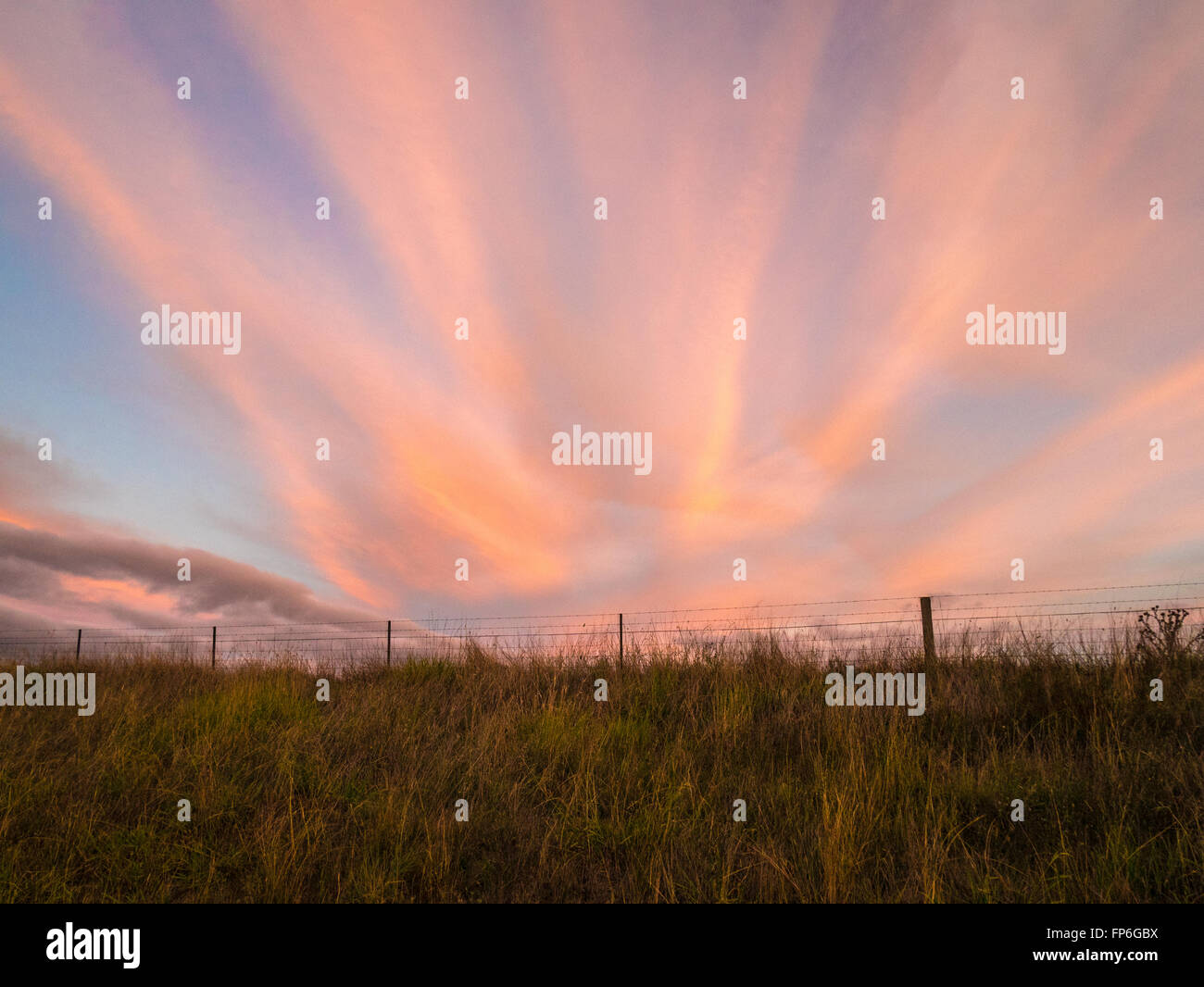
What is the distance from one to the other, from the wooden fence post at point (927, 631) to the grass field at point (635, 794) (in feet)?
→ 4.16

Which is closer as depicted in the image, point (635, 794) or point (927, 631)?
point (635, 794)

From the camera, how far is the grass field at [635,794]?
18.4ft

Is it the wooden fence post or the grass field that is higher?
the wooden fence post

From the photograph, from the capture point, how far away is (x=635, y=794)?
7094 millimetres

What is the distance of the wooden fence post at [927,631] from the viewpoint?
11.8 metres

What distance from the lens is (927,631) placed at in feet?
40.5

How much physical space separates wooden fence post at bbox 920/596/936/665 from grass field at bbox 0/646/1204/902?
127 cm

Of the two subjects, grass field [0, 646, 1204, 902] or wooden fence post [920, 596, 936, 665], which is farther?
wooden fence post [920, 596, 936, 665]

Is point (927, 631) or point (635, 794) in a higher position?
point (927, 631)

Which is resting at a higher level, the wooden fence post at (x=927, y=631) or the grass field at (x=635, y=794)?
the wooden fence post at (x=927, y=631)

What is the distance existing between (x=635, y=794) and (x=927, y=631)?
7518 millimetres

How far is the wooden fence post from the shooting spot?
38.9ft

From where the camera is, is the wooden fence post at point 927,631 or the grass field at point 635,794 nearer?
the grass field at point 635,794
